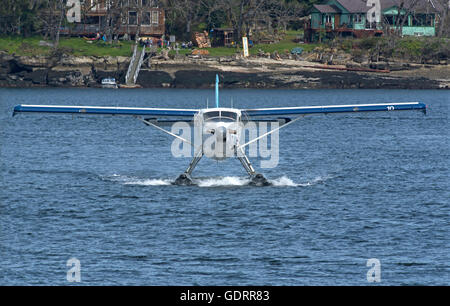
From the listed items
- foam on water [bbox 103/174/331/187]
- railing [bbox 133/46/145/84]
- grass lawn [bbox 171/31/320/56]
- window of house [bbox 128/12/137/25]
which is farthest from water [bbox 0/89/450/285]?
window of house [bbox 128/12/137/25]

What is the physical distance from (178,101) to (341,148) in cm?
3309

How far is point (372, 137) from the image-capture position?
5194 cm

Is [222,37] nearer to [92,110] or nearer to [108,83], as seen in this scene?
[108,83]

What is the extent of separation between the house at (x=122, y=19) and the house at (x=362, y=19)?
Result: 17.9m

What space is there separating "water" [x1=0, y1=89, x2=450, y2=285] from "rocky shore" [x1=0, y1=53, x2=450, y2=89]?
138 feet

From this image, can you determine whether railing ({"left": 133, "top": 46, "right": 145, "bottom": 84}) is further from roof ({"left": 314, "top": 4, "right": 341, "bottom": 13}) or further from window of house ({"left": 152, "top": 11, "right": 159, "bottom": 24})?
roof ({"left": 314, "top": 4, "right": 341, "bottom": 13})

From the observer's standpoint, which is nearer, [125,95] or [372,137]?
[372,137]

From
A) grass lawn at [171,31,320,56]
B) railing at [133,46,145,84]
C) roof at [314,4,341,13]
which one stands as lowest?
railing at [133,46,145,84]

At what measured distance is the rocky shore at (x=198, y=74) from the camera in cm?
8906

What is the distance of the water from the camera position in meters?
19.7
